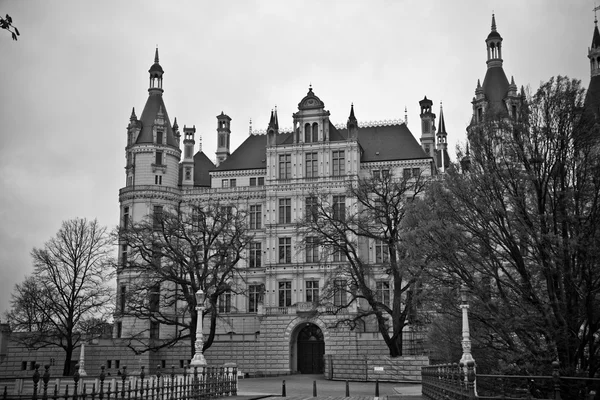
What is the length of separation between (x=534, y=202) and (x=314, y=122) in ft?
126

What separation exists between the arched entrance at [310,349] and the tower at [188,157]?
18.2 metres

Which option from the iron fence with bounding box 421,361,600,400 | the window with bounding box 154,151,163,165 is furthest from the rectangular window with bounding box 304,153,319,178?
the iron fence with bounding box 421,361,600,400

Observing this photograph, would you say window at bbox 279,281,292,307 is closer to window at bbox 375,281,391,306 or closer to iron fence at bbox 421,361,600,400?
window at bbox 375,281,391,306

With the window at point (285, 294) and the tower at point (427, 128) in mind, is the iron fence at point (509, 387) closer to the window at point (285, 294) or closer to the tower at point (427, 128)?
the window at point (285, 294)

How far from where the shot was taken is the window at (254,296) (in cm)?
6000

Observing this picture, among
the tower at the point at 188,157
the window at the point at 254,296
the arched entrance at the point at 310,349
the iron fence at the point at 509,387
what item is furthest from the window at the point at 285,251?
the iron fence at the point at 509,387

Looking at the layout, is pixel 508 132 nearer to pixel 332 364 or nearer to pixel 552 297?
pixel 552 297

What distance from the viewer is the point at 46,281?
175ft

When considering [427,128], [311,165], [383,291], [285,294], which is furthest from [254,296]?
[427,128]

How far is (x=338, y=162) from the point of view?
5900 centimetres

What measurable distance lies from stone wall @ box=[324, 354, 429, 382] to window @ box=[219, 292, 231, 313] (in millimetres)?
18500

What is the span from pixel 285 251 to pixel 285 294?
3562 millimetres

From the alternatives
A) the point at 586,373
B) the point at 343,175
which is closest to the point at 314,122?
the point at 343,175

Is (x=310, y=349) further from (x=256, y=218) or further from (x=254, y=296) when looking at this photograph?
(x=256, y=218)
